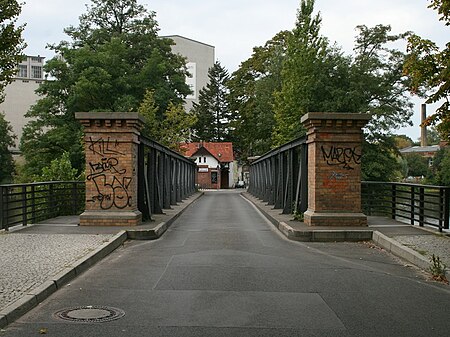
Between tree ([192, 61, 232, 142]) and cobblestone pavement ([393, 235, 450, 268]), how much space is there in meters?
74.9

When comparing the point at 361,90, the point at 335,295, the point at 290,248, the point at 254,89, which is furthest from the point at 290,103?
the point at 335,295

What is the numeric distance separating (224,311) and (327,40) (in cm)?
3551

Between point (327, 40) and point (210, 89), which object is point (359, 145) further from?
point (210, 89)

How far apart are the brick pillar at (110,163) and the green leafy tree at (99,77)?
23.9 meters

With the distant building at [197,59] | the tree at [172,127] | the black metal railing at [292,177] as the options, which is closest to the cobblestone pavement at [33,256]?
the black metal railing at [292,177]

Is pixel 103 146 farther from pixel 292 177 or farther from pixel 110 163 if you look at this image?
pixel 292 177

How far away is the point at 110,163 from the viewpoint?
546 inches

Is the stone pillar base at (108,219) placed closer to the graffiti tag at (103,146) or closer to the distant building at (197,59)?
the graffiti tag at (103,146)

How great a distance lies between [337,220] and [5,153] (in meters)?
59.8

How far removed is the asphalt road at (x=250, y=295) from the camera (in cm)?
546

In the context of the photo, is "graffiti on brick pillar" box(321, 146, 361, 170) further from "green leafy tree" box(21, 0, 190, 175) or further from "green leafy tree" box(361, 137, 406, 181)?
"green leafy tree" box(21, 0, 190, 175)

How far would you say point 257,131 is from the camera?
171ft

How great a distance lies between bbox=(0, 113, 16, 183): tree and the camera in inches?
2507

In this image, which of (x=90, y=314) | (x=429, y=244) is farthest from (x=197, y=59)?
(x=90, y=314)
